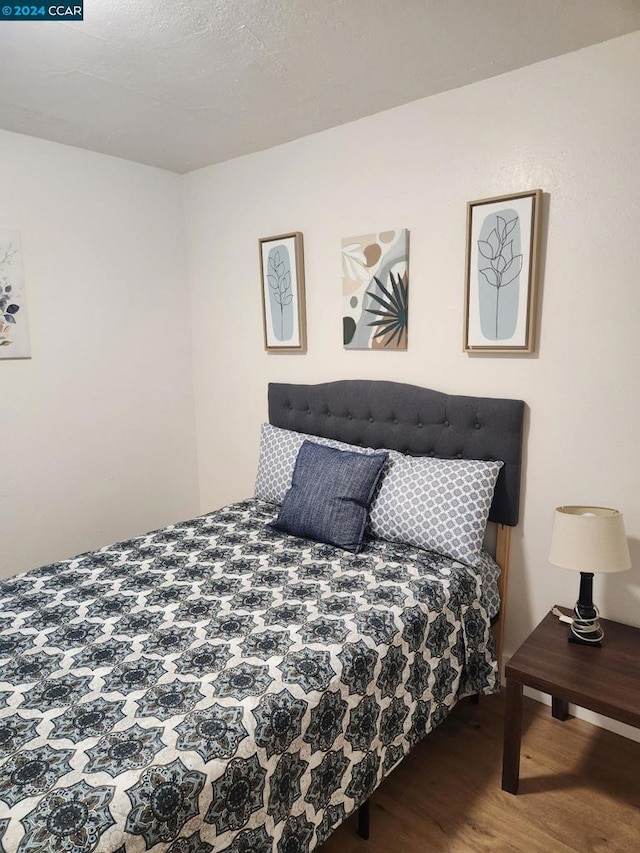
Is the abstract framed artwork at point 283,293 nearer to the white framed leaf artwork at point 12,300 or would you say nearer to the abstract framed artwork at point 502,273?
the abstract framed artwork at point 502,273

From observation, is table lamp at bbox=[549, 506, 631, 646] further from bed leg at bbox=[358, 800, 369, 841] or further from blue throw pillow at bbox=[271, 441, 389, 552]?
bed leg at bbox=[358, 800, 369, 841]

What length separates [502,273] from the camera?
7.11 ft

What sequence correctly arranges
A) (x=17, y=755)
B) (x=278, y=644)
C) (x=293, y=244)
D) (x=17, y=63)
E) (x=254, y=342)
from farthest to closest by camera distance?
(x=254, y=342)
(x=293, y=244)
(x=17, y=63)
(x=278, y=644)
(x=17, y=755)

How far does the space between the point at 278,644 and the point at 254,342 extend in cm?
197

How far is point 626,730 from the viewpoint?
2057 millimetres

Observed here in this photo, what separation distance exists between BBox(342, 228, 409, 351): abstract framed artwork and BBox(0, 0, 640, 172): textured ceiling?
57cm

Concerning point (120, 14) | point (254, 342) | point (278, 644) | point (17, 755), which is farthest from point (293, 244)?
point (17, 755)

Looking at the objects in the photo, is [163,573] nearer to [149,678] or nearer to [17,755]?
[149,678]

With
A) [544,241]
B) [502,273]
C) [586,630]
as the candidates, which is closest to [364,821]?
[586,630]

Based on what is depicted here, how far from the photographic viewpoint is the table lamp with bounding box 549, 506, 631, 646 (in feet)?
5.81

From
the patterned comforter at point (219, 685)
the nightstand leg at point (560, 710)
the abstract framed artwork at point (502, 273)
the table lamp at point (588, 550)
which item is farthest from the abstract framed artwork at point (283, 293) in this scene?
the nightstand leg at point (560, 710)

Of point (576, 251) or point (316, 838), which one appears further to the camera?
point (576, 251)

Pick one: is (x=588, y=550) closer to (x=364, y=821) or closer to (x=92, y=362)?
(x=364, y=821)

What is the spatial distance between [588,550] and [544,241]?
114 centimetres
